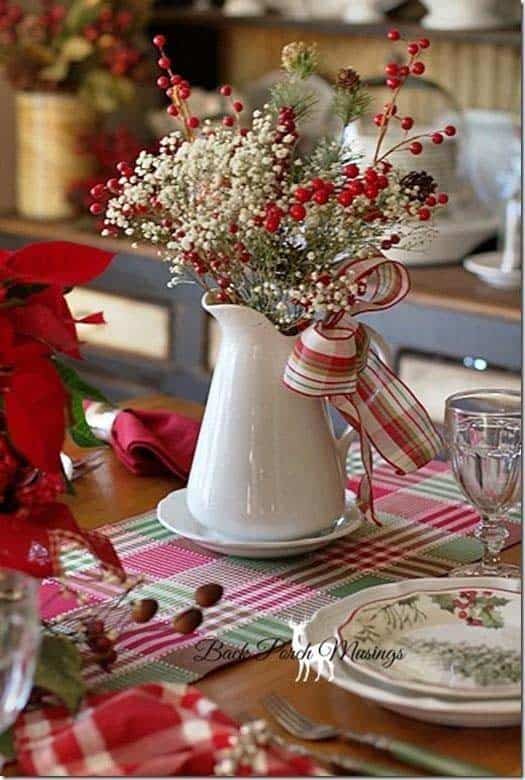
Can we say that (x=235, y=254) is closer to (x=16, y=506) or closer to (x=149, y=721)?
(x=16, y=506)

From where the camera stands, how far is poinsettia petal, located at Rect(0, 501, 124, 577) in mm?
1175

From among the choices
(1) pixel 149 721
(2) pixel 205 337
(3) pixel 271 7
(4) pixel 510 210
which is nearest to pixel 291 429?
(1) pixel 149 721

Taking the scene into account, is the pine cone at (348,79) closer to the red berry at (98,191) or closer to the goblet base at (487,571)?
the red berry at (98,191)

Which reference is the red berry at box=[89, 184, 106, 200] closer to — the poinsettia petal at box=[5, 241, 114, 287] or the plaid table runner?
the poinsettia petal at box=[5, 241, 114, 287]

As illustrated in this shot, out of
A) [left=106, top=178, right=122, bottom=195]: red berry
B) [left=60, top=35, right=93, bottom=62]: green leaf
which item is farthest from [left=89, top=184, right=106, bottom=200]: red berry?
[left=60, top=35, right=93, bottom=62]: green leaf

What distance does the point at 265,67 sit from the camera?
11.8ft

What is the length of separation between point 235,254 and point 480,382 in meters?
1.42

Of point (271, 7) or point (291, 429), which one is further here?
point (271, 7)

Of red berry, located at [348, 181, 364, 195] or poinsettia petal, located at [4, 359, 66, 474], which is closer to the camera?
poinsettia petal, located at [4, 359, 66, 474]

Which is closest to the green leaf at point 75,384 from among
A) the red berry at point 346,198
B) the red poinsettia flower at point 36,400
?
the red poinsettia flower at point 36,400

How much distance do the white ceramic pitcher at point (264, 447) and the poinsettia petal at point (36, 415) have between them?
0.26m

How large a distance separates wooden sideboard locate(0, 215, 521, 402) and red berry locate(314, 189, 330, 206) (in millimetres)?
1390

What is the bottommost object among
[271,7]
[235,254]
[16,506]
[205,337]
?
[205,337]

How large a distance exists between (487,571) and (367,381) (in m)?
0.20
